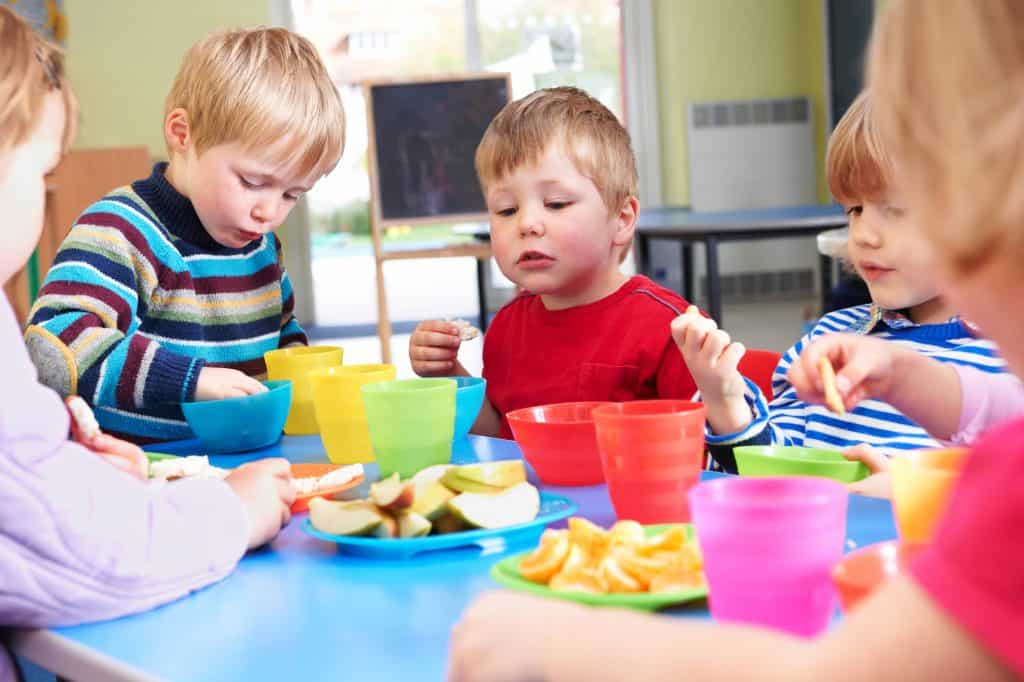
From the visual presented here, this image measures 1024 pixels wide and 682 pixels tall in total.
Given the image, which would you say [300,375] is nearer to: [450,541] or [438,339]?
[438,339]

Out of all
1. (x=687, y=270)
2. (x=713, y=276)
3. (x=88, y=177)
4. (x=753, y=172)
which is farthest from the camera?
(x=753, y=172)

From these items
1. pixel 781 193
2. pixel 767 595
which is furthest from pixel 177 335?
pixel 781 193

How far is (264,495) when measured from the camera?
92cm

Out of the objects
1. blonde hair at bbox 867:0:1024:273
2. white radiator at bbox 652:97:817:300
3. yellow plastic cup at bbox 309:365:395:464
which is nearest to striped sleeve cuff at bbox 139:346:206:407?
yellow plastic cup at bbox 309:365:395:464

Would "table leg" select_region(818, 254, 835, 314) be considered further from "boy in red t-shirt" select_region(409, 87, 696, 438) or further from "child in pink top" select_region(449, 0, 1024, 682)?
"child in pink top" select_region(449, 0, 1024, 682)

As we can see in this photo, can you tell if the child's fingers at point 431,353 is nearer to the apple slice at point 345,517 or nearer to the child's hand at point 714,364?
the child's hand at point 714,364

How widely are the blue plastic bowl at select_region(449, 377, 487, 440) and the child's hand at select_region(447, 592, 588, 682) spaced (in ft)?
2.41

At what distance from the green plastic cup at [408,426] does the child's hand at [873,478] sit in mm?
370

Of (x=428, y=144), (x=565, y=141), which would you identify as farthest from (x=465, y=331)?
(x=428, y=144)

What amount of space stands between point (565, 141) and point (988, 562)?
52.0 inches

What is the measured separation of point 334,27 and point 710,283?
4.28m

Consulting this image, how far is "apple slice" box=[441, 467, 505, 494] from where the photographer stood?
90 centimetres

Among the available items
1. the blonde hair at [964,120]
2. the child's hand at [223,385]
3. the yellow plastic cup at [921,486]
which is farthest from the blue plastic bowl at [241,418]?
the blonde hair at [964,120]

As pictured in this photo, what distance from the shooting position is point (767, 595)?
602 millimetres
